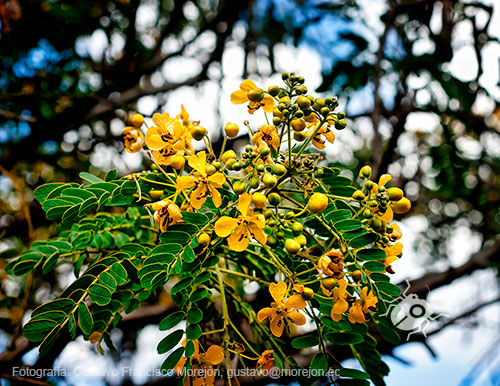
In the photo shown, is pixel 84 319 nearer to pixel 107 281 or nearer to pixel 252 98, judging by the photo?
pixel 107 281

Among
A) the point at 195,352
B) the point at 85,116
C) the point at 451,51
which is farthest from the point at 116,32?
the point at 195,352

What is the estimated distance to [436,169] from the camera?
3.28 metres

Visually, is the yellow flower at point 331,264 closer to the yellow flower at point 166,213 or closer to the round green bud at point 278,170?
the round green bud at point 278,170

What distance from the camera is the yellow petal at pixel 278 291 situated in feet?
3.01

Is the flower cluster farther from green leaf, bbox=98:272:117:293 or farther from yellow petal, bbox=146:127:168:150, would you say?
green leaf, bbox=98:272:117:293

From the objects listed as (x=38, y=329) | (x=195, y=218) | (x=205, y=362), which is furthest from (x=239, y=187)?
(x=38, y=329)

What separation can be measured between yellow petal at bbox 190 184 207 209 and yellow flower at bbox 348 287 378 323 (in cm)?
46

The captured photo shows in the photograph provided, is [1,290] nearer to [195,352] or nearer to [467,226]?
[195,352]

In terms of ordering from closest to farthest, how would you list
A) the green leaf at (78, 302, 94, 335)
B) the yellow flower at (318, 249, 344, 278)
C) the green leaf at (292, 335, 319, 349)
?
the yellow flower at (318, 249, 344, 278) → the green leaf at (78, 302, 94, 335) → the green leaf at (292, 335, 319, 349)

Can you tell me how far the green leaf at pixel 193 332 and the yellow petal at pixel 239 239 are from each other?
0.24 metres

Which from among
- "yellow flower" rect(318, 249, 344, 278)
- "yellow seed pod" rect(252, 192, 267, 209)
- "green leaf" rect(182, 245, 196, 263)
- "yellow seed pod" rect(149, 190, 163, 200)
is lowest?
"yellow flower" rect(318, 249, 344, 278)

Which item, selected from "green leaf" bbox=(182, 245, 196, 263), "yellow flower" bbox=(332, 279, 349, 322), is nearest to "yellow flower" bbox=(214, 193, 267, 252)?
"green leaf" bbox=(182, 245, 196, 263)

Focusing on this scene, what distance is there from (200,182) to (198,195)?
0.11 ft

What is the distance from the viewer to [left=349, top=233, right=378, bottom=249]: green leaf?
97 centimetres
